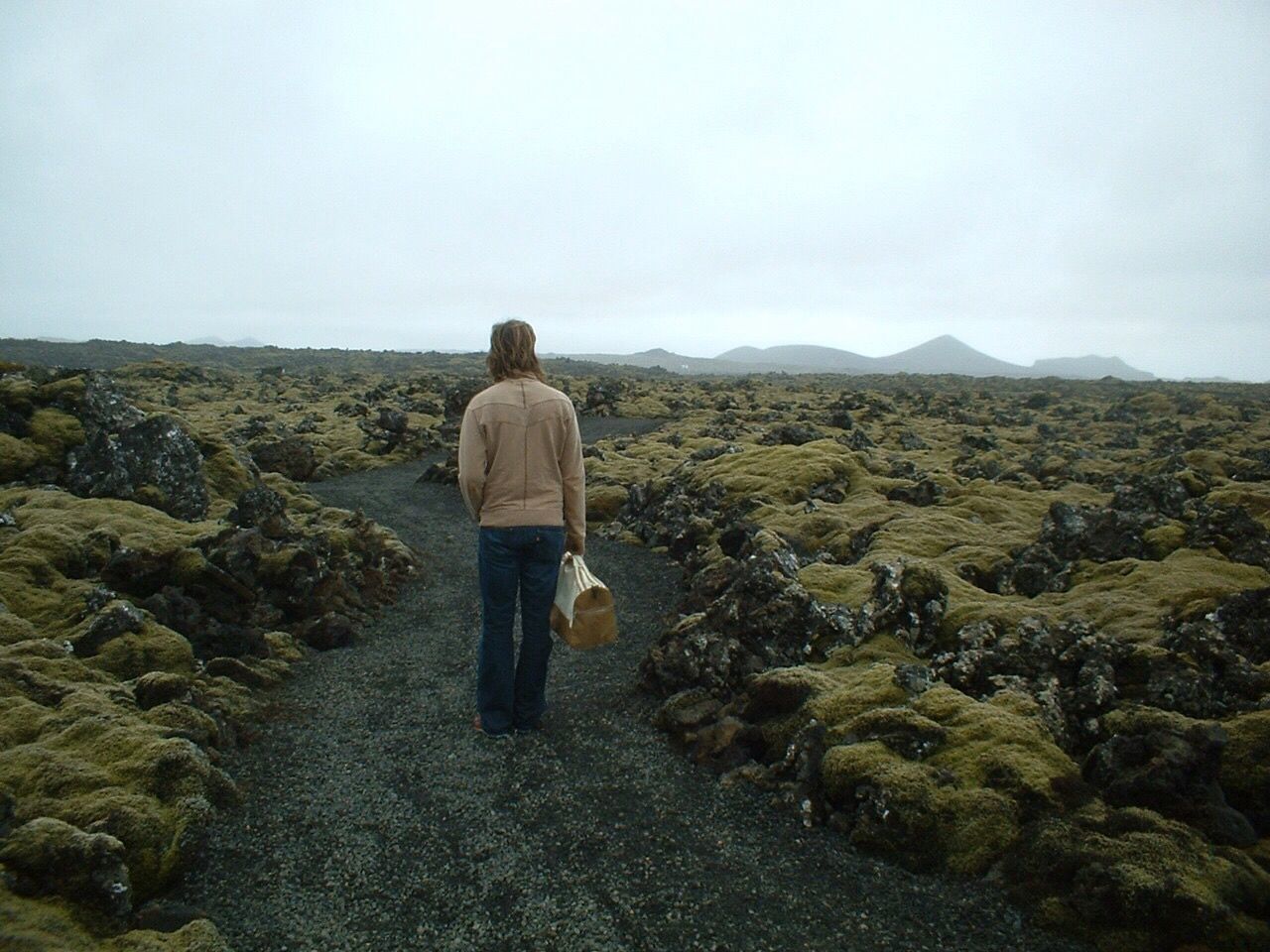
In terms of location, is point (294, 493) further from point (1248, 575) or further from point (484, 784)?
point (1248, 575)

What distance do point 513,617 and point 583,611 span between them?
826 millimetres

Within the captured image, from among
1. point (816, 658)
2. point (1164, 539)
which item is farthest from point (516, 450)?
point (1164, 539)

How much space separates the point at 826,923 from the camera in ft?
19.2

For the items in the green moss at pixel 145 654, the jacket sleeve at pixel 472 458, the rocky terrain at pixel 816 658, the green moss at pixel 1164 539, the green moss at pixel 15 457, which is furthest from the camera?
the green moss at pixel 15 457

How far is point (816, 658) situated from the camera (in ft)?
34.7

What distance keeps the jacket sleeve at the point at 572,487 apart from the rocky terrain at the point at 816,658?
8.66 feet

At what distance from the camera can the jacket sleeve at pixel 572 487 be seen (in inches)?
321

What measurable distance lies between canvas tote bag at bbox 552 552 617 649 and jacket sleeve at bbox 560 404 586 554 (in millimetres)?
279

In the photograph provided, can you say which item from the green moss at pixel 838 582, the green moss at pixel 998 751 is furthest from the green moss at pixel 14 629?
the green moss at pixel 838 582

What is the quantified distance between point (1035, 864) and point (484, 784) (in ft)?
16.7

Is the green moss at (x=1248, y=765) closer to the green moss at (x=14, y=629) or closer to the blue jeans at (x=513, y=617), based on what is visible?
the blue jeans at (x=513, y=617)

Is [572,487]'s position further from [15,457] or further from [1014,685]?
[15,457]

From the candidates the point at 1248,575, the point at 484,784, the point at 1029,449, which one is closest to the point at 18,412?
the point at 484,784

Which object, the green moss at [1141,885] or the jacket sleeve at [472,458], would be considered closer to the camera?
the green moss at [1141,885]
